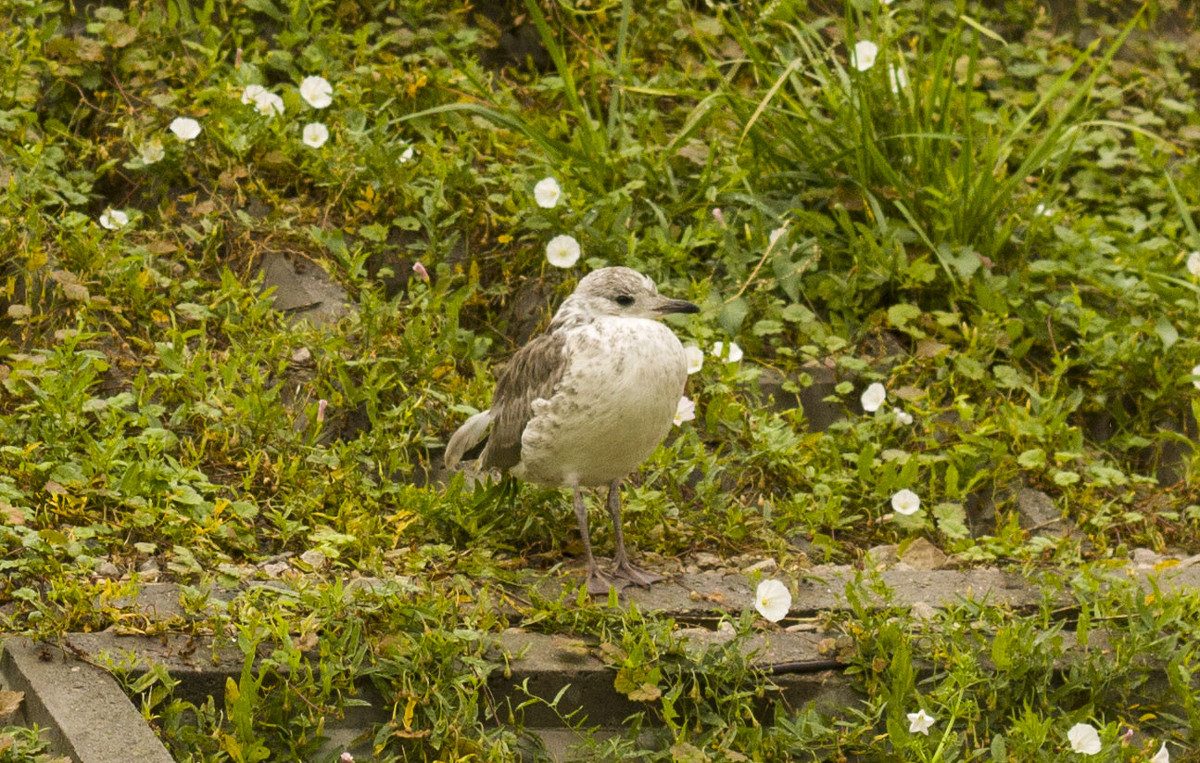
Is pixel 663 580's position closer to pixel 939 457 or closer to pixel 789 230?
pixel 939 457

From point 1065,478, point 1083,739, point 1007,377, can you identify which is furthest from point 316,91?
point 1083,739

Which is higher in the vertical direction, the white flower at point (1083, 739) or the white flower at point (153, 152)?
the white flower at point (153, 152)

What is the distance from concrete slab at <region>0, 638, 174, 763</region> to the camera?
11.0ft

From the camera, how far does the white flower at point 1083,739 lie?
3.72m

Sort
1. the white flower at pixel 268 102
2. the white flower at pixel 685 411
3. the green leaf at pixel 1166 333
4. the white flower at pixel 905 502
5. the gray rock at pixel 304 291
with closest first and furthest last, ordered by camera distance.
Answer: the white flower at pixel 905 502, the white flower at pixel 685 411, the gray rock at pixel 304 291, the green leaf at pixel 1166 333, the white flower at pixel 268 102

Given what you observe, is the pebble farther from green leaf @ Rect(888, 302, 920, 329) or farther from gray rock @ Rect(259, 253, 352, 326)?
gray rock @ Rect(259, 253, 352, 326)

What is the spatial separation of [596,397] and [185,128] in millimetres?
2542

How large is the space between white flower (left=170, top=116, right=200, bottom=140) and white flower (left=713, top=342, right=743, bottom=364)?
2342mm

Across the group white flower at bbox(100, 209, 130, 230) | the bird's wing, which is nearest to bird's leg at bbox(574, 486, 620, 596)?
the bird's wing

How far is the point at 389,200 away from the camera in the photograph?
5973 mm

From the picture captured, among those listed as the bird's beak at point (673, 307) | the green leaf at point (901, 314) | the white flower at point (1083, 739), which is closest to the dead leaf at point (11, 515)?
the bird's beak at point (673, 307)

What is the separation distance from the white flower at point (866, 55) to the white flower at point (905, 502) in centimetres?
206

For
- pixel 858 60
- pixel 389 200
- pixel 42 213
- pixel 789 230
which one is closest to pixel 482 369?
pixel 389 200

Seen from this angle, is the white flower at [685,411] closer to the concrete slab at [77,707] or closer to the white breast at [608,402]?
the white breast at [608,402]
